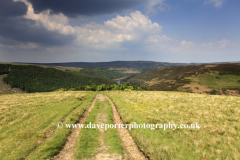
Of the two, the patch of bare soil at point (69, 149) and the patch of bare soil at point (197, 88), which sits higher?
the patch of bare soil at point (69, 149)

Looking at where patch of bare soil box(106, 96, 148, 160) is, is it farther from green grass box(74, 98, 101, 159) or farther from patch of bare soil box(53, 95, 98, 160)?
patch of bare soil box(53, 95, 98, 160)

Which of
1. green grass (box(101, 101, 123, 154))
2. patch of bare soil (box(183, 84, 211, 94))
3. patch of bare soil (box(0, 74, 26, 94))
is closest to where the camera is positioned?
green grass (box(101, 101, 123, 154))

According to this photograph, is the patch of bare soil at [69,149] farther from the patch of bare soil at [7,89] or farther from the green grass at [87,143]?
the patch of bare soil at [7,89]

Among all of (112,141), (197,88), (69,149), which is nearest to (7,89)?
(69,149)


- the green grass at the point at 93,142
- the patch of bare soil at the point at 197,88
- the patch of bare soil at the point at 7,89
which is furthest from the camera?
the patch of bare soil at the point at 7,89

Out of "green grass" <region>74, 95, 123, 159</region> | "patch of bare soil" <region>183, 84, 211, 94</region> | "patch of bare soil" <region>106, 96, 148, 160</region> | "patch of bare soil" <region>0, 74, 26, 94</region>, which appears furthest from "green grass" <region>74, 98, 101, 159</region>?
"patch of bare soil" <region>0, 74, 26, 94</region>

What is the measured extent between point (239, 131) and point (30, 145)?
60.6ft

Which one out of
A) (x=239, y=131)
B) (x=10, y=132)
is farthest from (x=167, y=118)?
(x=10, y=132)

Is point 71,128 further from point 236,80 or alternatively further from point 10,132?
point 236,80

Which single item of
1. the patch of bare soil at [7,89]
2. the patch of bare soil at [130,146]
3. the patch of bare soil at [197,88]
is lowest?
the patch of bare soil at [7,89]

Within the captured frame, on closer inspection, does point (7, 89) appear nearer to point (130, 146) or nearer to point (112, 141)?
point (112, 141)

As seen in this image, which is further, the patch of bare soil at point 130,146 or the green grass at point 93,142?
the green grass at point 93,142

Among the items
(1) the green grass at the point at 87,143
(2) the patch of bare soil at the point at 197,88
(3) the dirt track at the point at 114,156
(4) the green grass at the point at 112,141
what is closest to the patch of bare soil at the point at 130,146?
(3) the dirt track at the point at 114,156

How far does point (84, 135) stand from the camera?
40.7ft
